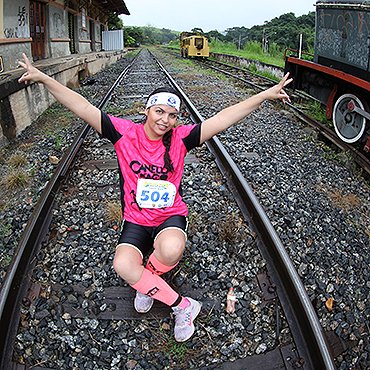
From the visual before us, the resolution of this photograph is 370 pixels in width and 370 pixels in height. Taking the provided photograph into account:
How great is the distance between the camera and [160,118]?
2.46m

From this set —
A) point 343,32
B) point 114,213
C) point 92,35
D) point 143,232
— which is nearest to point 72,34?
point 92,35

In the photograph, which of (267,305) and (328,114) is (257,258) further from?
(328,114)

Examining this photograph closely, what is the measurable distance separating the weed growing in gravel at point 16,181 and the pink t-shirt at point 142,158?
7.35 ft

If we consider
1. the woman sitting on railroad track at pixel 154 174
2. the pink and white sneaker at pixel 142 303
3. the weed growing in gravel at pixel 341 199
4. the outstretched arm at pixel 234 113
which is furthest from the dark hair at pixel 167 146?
the weed growing in gravel at pixel 341 199

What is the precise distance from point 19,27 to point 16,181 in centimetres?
703

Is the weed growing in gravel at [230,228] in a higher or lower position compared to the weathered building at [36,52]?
lower

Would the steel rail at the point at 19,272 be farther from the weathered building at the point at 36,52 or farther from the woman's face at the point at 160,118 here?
the weathered building at the point at 36,52

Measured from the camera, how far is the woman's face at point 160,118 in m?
2.46

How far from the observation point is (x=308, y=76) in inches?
293

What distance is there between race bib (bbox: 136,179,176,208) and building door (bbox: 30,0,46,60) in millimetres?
11469

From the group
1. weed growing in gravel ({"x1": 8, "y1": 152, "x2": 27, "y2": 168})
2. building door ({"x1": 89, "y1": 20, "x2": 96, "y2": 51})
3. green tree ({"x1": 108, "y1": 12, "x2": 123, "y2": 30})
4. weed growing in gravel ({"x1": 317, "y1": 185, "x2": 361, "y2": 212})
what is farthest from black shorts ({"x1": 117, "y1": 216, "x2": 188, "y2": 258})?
green tree ({"x1": 108, "y1": 12, "x2": 123, "y2": 30})

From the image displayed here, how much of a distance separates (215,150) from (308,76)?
3.34m

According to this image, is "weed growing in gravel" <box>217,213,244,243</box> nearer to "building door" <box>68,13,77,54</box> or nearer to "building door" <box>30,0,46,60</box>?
"building door" <box>30,0,46,60</box>

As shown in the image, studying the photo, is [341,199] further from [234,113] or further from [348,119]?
[348,119]
